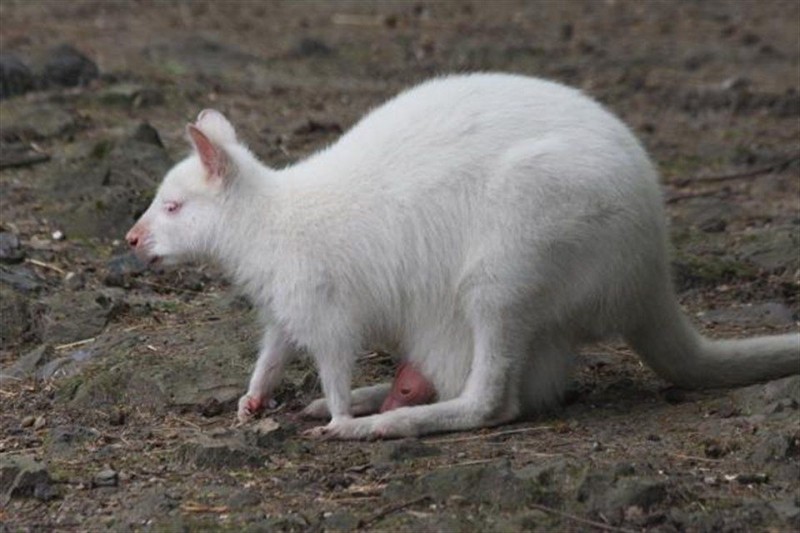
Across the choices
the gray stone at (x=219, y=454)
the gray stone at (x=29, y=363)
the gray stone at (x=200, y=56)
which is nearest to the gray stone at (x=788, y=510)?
the gray stone at (x=219, y=454)

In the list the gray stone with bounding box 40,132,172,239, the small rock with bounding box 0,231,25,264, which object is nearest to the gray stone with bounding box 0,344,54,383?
the small rock with bounding box 0,231,25,264

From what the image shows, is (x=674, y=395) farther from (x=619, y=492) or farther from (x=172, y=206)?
(x=172, y=206)

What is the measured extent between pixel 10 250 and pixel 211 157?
1775mm

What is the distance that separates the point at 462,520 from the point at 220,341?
175 centimetres

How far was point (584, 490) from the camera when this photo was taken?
13.7 feet

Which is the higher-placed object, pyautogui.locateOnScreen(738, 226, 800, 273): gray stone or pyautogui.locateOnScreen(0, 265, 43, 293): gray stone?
pyautogui.locateOnScreen(0, 265, 43, 293): gray stone

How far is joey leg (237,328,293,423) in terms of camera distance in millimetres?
5105

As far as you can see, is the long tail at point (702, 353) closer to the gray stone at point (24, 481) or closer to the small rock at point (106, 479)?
the small rock at point (106, 479)

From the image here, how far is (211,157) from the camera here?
505cm

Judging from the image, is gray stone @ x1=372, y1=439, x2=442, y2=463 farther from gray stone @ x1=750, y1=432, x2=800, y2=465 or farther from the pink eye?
the pink eye

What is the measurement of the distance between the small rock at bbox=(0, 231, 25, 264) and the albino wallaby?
1504 millimetres

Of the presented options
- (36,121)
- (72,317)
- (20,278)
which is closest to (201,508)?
(72,317)

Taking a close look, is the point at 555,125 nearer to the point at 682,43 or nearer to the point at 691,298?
the point at 691,298

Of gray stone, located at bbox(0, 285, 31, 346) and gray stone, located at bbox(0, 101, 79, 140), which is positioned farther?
gray stone, located at bbox(0, 101, 79, 140)
